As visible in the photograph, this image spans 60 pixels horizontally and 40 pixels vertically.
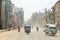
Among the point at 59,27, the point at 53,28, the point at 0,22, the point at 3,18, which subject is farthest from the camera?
the point at 3,18

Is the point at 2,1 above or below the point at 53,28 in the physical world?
above

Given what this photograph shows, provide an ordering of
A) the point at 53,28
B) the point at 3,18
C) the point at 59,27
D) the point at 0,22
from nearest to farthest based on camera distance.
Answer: the point at 53,28 < the point at 59,27 < the point at 0,22 < the point at 3,18

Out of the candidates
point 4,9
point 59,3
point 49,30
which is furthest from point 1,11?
point 49,30

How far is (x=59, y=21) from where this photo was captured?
7762 cm

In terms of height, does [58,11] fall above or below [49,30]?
above

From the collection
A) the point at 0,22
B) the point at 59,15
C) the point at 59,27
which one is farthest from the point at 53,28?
the point at 0,22

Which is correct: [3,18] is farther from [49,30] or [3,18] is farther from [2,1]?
[49,30]

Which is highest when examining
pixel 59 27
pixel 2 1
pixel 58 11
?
pixel 2 1

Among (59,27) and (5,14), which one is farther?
(5,14)

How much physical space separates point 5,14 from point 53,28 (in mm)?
68253

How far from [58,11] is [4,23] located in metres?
34.3

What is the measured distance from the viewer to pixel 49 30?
4309cm

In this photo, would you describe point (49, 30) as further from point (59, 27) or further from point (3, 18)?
point (3, 18)

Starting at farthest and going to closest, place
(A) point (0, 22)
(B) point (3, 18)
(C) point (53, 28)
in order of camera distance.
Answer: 1. (B) point (3, 18)
2. (A) point (0, 22)
3. (C) point (53, 28)
